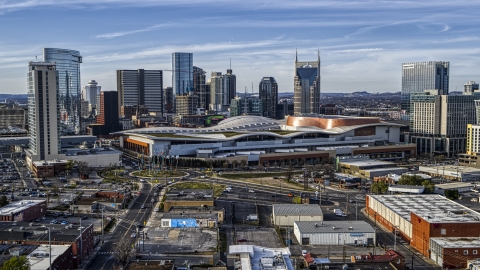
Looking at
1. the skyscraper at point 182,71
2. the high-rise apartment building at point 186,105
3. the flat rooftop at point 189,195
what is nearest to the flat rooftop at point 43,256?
the flat rooftop at point 189,195

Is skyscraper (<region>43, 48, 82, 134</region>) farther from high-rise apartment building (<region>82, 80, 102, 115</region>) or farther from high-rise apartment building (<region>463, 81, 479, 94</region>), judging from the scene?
high-rise apartment building (<region>463, 81, 479, 94</region>)

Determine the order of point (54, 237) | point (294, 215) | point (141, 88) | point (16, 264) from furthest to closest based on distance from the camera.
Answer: point (141, 88) < point (294, 215) < point (54, 237) < point (16, 264)

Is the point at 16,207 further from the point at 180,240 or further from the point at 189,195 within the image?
the point at 180,240

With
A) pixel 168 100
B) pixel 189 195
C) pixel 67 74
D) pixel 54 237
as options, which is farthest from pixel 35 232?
pixel 168 100

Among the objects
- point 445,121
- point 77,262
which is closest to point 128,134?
point 445,121

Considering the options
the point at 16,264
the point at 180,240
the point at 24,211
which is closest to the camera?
the point at 16,264

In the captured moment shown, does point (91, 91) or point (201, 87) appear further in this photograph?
point (91, 91)
